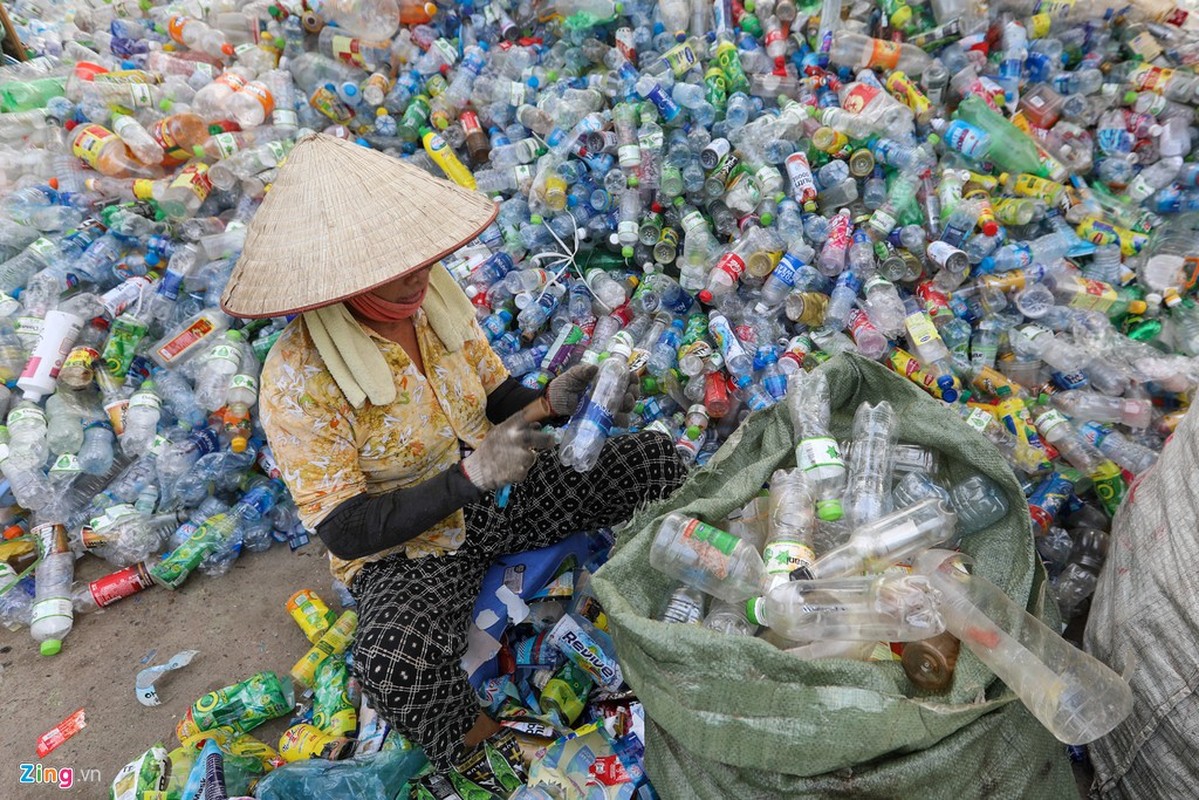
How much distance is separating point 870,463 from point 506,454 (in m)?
1.03

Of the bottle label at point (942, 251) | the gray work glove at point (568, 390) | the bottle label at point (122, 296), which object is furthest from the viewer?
the bottle label at point (122, 296)

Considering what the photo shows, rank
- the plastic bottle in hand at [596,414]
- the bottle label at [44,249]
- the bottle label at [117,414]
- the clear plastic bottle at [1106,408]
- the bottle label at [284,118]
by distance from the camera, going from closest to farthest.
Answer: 1. the plastic bottle in hand at [596,414]
2. the clear plastic bottle at [1106,408]
3. the bottle label at [117,414]
4. the bottle label at [44,249]
5. the bottle label at [284,118]

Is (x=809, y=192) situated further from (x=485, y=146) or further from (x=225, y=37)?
(x=225, y=37)

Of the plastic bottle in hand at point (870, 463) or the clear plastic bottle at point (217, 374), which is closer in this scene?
the plastic bottle in hand at point (870, 463)

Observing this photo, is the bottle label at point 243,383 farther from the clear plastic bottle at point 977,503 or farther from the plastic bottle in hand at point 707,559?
the clear plastic bottle at point 977,503

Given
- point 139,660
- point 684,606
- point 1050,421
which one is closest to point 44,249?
point 139,660

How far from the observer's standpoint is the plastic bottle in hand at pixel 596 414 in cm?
228

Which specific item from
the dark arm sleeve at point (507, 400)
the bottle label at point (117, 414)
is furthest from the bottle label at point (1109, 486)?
the bottle label at point (117, 414)

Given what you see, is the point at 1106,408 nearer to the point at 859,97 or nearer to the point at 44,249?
the point at 859,97

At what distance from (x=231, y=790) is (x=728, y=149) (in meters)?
3.32

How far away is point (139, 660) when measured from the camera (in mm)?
2893

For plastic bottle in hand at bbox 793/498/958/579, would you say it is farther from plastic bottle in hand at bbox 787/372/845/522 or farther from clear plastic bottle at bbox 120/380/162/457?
clear plastic bottle at bbox 120/380/162/457

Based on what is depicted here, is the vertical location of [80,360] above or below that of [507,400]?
below

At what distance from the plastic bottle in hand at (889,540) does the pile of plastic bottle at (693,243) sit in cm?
91
